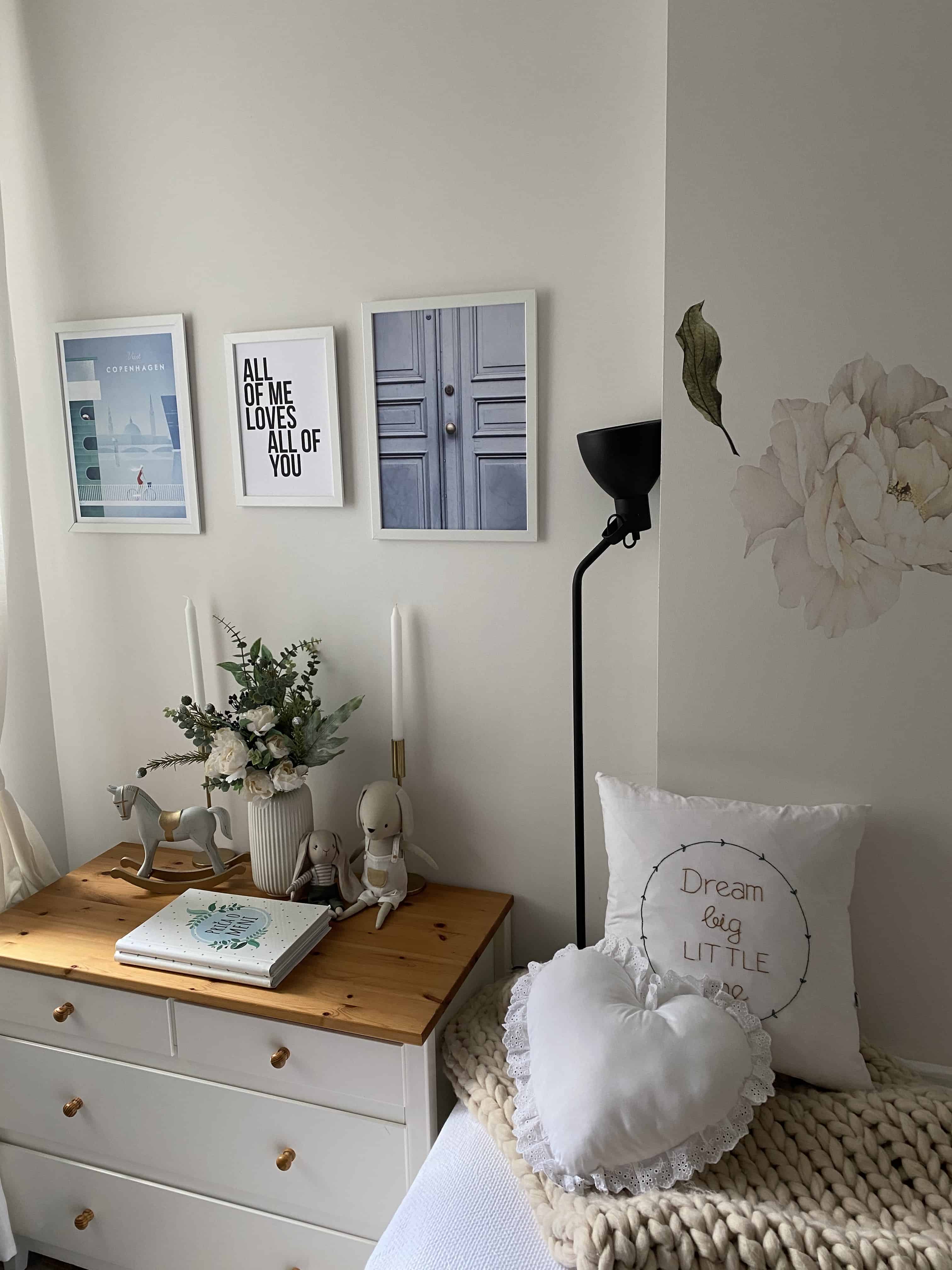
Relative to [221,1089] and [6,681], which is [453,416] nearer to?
[6,681]

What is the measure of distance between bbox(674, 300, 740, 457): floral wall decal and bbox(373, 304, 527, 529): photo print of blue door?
1.05ft

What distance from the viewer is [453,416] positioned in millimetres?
1767

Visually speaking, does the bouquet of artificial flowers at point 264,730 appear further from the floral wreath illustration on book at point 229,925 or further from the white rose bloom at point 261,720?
the floral wreath illustration on book at point 229,925

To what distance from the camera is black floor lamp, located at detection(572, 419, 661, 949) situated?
1551mm

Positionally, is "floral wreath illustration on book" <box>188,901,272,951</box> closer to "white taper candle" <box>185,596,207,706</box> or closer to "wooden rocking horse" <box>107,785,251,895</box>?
"wooden rocking horse" <box>107,785,251,895</box>

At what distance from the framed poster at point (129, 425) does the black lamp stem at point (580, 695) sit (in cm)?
89

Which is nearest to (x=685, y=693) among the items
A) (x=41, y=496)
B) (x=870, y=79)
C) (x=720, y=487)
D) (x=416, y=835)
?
(x=720, y=487)

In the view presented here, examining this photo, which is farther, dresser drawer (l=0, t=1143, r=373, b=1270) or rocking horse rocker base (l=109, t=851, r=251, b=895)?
rocking horse rocker base (l=109, t=851, r=251, b=895)

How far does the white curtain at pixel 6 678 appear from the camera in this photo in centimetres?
195

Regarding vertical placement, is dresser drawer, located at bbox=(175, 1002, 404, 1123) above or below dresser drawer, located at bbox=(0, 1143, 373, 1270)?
above

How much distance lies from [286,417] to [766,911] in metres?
1.27

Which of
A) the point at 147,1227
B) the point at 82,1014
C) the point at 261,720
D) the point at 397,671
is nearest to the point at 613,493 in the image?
the point at 397,671

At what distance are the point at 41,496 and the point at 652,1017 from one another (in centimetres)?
171

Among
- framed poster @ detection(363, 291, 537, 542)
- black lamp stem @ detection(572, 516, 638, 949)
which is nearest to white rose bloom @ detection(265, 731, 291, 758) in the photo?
framed poster @ detection(363, 291, 537, 542)
